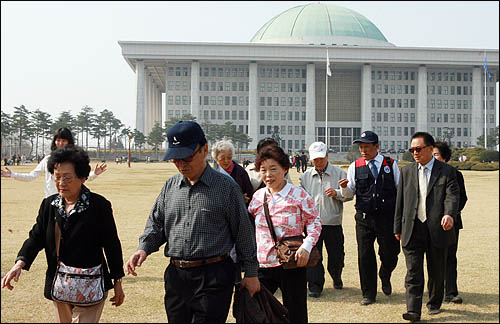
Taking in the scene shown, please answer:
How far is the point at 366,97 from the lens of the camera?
309 feet

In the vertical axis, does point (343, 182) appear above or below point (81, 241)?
above

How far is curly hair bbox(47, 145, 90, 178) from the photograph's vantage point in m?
3.90

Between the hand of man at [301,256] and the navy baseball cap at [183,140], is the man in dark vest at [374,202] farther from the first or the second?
the navy baseball cap at [183,140]

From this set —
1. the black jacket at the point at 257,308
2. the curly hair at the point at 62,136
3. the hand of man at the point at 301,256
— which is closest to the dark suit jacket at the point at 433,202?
the hand of man at the point at 301,256

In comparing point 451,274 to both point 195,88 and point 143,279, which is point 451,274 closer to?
point 143,279

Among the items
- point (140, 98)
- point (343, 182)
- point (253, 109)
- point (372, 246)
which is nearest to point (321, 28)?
point (253, 109)

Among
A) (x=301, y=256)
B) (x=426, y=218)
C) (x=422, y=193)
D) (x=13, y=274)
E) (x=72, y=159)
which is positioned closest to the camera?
(x=13, y=274)

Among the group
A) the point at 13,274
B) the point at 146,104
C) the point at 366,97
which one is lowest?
the point at 13,274

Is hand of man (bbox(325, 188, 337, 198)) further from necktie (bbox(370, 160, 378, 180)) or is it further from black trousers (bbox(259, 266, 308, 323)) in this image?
black trousers (bbox(259, 266, 308, 323))

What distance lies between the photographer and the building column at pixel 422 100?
94312 mm

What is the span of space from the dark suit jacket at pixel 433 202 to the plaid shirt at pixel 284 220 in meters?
1.95

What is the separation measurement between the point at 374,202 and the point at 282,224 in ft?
8.31

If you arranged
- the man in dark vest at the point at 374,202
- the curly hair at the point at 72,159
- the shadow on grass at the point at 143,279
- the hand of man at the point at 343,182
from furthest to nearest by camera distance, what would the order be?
the shadow on grass at the point at 143,279 → the man in dark vest at the point at 374,202 → the hand of man at the point at 343,182 → the curly hair at the point at 72,159

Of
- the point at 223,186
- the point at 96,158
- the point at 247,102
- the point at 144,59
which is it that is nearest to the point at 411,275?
the point at 223,186
